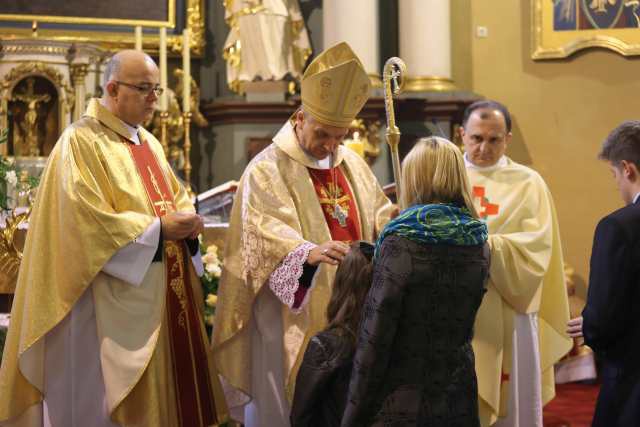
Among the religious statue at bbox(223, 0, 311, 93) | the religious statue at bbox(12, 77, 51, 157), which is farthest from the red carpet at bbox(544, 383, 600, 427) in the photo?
the religious statue at bbox(12, 77, 51, 157)

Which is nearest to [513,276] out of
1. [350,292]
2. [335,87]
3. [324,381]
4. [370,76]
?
[335,87]

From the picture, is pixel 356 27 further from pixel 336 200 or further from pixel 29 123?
pixel 336 200

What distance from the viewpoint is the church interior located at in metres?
6.20

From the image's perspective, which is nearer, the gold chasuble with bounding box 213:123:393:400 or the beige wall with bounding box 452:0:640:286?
the gold chasuble with bounding box 213:123:393:400

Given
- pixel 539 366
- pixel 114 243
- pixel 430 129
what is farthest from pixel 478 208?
pixel 430 129

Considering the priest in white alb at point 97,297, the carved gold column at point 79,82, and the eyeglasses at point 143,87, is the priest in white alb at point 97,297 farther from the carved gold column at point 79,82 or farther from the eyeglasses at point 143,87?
the carved gold column at point 79,82

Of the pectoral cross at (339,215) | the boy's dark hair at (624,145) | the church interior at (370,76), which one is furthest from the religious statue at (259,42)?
the boy's dark hair at (624,145)

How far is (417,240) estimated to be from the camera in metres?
2.71

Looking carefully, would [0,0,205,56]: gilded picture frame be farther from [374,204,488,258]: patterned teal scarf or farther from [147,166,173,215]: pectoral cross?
[374,204,488,258]: patterned teal scarf

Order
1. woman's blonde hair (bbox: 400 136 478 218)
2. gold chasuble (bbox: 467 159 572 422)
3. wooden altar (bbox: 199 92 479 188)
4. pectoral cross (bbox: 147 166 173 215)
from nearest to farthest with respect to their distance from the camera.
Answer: woman's blonde hair (bbox: 400 136 478 218) < pectoral cross (bbox: 147 166 173 215) < gold chasuble (bbox: 467 159 572 422) < wooden altar (bbox: 199 92 479 188)

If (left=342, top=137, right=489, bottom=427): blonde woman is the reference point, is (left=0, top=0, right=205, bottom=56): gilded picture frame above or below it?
above

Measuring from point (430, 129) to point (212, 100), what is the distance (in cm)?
158

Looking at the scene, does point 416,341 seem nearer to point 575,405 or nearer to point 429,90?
point 575,405

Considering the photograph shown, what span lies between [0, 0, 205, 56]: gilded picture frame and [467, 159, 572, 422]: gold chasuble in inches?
127
